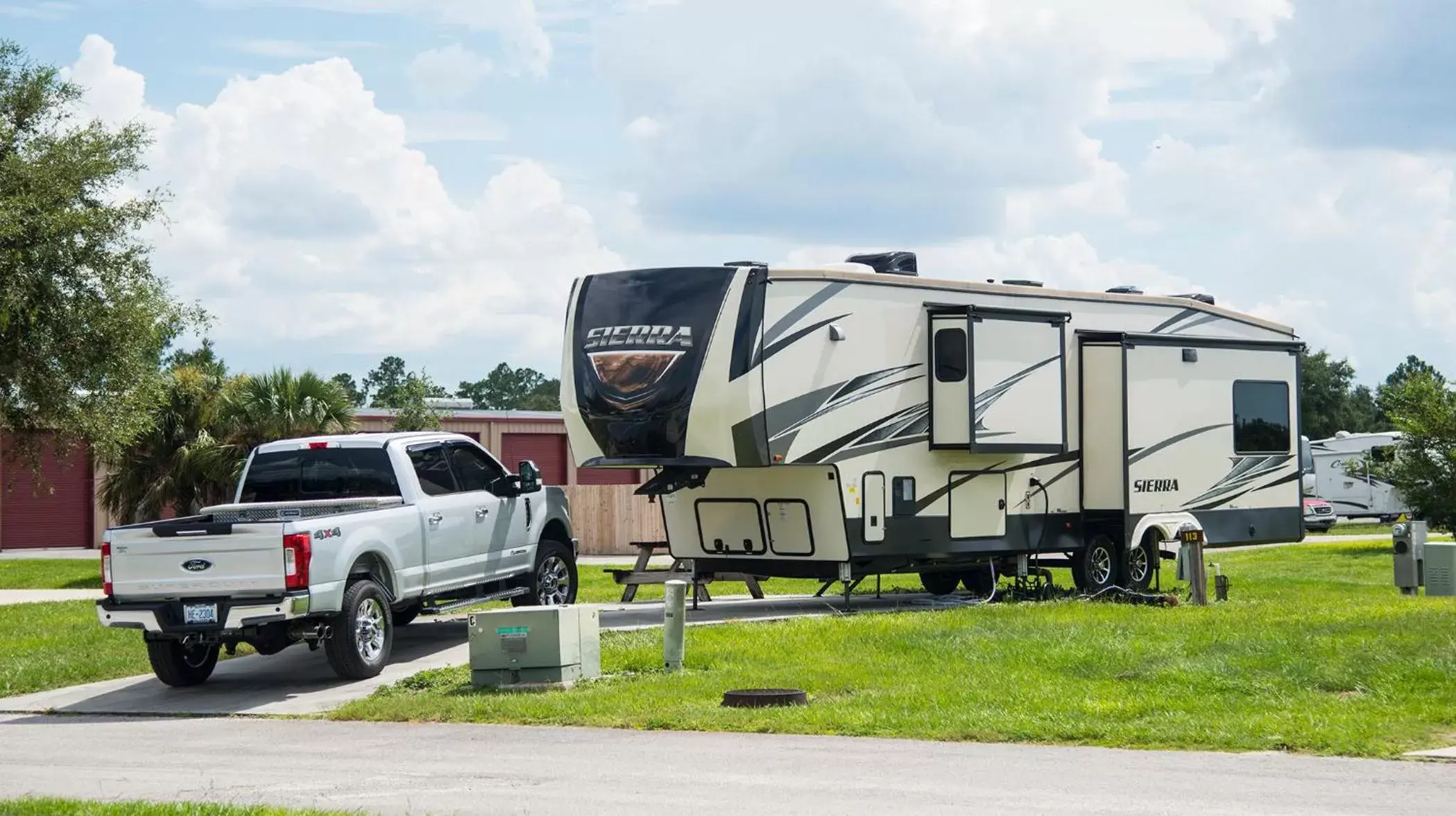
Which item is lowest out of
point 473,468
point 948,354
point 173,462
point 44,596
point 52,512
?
point 44,596

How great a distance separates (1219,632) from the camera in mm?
15539

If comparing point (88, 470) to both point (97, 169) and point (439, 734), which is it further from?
point (439, 734)

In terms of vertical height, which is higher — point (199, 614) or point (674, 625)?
point (199, 614)

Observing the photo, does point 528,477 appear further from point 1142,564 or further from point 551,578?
point 1142,564

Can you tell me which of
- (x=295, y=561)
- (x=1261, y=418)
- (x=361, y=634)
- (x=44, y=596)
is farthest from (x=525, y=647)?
(x=44, y=596)

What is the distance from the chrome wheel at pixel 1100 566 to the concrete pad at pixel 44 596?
1447 cm

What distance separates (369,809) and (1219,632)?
8979 mm

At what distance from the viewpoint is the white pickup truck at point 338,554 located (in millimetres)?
14117

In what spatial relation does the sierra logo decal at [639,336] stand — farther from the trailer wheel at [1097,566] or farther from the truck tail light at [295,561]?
the trailer wheel at [1097,566]

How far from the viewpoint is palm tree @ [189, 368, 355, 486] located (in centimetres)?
3234

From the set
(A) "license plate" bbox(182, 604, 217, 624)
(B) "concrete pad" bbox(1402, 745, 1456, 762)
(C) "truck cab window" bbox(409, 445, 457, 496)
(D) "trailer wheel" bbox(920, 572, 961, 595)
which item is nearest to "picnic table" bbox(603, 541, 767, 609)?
(D) "trailer wheel" bbox(920, 572, 961, 595)

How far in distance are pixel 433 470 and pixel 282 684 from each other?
8.30 ft

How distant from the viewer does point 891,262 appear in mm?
19984

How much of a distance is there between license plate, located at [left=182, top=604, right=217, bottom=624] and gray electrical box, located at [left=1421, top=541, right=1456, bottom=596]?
1478cm
